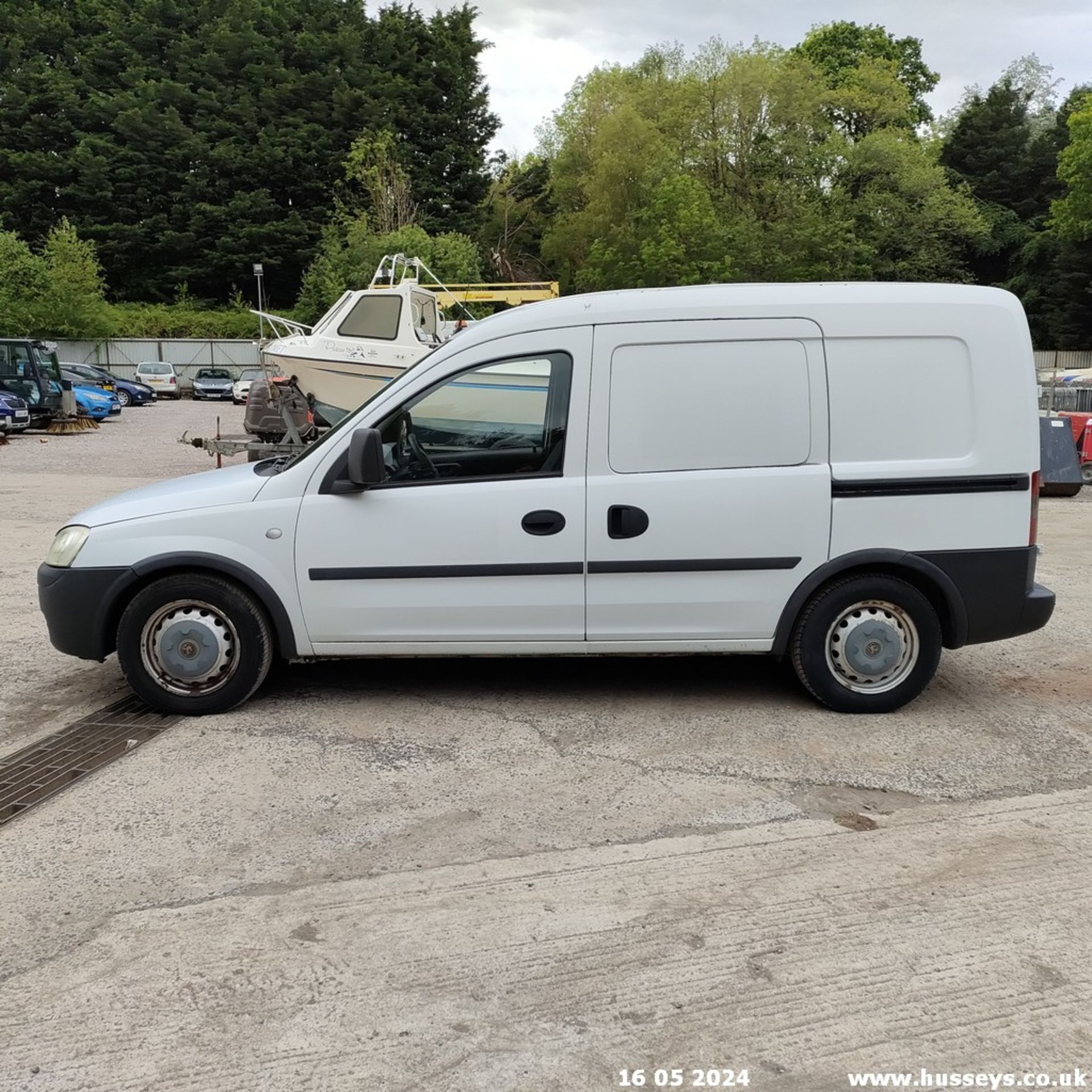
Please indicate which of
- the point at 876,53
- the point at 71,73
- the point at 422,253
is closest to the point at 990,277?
the point at 876,53

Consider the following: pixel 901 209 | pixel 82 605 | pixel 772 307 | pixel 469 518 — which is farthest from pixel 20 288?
pixel 772 307

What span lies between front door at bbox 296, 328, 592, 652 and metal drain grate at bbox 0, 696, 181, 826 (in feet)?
3.22

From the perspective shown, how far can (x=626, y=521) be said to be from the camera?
497 cm

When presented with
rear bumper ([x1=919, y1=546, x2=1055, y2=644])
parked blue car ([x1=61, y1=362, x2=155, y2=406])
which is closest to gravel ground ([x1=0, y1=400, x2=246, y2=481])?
parked blue car ([x1=61, y1=362, x2=155, y2=406])

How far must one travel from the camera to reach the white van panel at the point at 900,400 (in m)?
4.98

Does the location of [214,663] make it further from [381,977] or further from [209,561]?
[381,977]

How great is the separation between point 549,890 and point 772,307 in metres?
3.00

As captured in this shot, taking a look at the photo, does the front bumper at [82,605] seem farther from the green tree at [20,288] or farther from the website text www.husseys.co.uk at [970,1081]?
the green tree at [20,288]

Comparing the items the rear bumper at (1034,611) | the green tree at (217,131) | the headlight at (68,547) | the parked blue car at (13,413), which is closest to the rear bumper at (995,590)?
the rear bumper at (1034,611)

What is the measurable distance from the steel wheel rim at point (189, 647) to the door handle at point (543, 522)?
1551mm

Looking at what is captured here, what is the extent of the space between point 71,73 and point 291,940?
71485 millimetres

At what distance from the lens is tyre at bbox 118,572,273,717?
5.05 m

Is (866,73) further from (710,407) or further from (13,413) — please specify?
(710,407)

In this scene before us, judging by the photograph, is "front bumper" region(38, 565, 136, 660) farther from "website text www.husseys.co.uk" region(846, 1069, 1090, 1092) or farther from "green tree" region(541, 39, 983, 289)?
"green tree" region(541, 39, 983, 289)
